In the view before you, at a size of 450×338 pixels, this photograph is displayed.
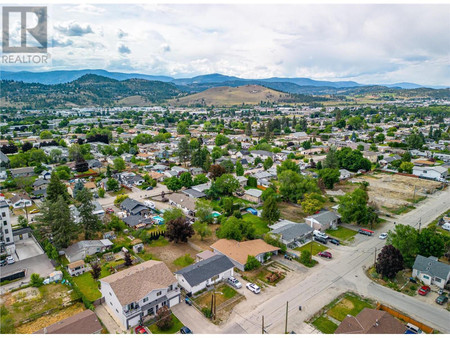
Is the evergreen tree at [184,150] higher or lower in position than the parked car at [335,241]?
higher

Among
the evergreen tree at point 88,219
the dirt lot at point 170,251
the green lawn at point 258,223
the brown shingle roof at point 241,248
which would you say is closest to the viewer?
the brown shingle roof at point 241,248

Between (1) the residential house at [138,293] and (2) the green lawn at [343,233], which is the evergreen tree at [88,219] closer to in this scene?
(1) the residential house at [138,293]

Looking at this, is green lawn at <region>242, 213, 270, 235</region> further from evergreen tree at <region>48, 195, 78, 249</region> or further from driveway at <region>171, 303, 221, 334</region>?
evergreen tree at <region>48, 195, 78, 249</region>

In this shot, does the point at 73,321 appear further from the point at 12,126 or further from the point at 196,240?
the point at 12,126

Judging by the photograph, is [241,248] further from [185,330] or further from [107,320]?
[107,320]

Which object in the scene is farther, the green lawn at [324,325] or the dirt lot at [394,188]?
the dirt lot at [394,188]

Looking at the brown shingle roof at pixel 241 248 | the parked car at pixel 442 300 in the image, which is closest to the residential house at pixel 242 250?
the brown shingle roof at pixel 241 248
